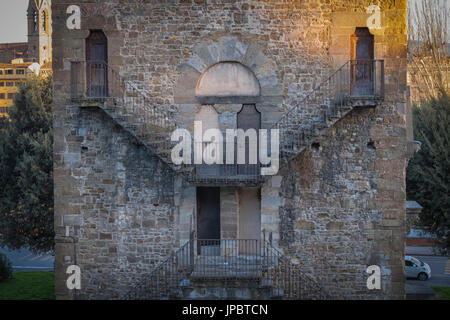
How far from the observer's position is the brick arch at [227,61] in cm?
1566

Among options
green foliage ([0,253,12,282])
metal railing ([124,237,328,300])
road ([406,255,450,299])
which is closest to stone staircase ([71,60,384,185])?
metal railing ([124,237,328,300])

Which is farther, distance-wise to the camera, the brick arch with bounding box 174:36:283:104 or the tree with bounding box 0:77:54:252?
the tree with bounding box 0:77:54:252

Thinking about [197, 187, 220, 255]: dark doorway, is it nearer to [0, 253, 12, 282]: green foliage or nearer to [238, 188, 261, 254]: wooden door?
[238, 188, 261, 254]: wooden door

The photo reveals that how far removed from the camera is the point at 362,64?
15820 millimetres

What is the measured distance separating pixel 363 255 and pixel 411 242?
22.5 metres

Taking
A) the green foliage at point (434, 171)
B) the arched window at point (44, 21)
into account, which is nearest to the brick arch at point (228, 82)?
the green foliage at point (434, 171)

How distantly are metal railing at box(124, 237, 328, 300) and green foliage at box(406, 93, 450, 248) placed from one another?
7968mm

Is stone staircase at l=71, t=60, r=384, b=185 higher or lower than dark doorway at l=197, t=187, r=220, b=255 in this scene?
higher

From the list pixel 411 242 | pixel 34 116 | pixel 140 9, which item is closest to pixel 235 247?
pixel 140 9

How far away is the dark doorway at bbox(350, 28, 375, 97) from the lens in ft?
51.9

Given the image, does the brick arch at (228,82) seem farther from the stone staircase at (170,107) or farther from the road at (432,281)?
the road at (432,281)

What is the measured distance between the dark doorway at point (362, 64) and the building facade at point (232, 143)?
1.6 inches

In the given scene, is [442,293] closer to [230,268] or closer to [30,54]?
[230,268]
